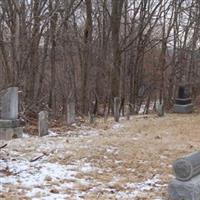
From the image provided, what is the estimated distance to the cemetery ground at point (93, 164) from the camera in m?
5.70

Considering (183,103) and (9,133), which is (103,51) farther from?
(9,133)

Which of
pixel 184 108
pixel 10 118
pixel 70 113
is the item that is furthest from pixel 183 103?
pixel 10 118

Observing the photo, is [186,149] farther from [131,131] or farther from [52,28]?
[52,28]

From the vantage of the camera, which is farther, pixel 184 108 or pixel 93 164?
pixel 184 108

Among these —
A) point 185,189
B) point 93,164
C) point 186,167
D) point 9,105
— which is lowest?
point 93,164

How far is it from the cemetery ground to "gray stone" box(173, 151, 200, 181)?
0.44 m

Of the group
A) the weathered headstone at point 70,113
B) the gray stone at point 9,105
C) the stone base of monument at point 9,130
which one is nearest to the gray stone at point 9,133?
the stone base of monument at point 9,130

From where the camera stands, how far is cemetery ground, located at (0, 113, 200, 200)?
5695 millimetres

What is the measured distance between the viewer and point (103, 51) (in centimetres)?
2102

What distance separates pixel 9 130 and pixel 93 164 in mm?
3305

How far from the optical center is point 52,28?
57.0 ft

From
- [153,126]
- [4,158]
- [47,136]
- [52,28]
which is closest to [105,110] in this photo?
[52,28]

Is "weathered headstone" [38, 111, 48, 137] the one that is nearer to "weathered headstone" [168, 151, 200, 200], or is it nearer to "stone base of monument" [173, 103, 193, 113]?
"weathered headstone" [168, 151, 200, 200]

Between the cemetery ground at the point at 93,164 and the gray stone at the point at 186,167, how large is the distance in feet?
1.43
